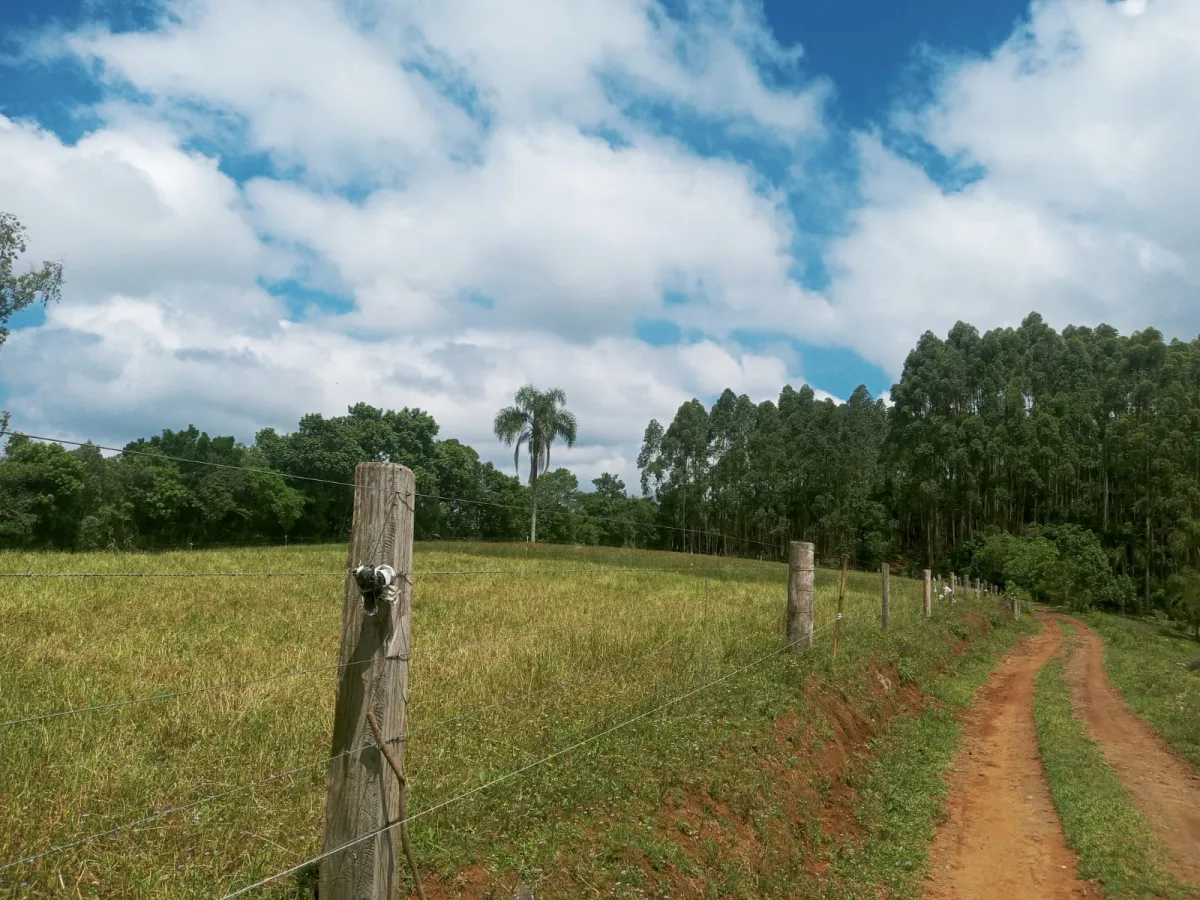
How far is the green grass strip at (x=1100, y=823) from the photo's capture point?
591 cm

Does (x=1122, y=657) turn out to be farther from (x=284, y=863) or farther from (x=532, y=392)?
(x=532, y=392)

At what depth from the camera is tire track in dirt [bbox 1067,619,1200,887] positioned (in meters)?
6.81

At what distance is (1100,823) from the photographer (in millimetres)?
7098

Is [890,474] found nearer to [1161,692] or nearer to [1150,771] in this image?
[1161,692]

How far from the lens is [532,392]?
178 ft

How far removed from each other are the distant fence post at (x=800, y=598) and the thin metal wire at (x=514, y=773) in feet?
0.39

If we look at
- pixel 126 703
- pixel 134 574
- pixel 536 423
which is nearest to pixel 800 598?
pixel 134 574

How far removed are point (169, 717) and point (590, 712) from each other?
300 centimetres

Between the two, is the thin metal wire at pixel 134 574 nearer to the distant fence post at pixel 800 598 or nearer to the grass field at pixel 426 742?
the grass field at pixel 426 742

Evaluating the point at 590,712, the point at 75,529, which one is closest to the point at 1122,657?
the point at 590,712

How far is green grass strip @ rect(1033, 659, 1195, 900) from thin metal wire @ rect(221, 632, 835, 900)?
314 cm

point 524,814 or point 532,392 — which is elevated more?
point 532,392

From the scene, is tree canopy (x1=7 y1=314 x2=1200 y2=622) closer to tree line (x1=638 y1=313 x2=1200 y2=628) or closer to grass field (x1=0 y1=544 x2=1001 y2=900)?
tree line (x1=638 y1=313 x2=1200 y2=628)

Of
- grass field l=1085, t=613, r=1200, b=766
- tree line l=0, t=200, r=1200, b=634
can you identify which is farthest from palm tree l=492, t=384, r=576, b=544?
grass field l=1085, t=613, r=1200, b=766
